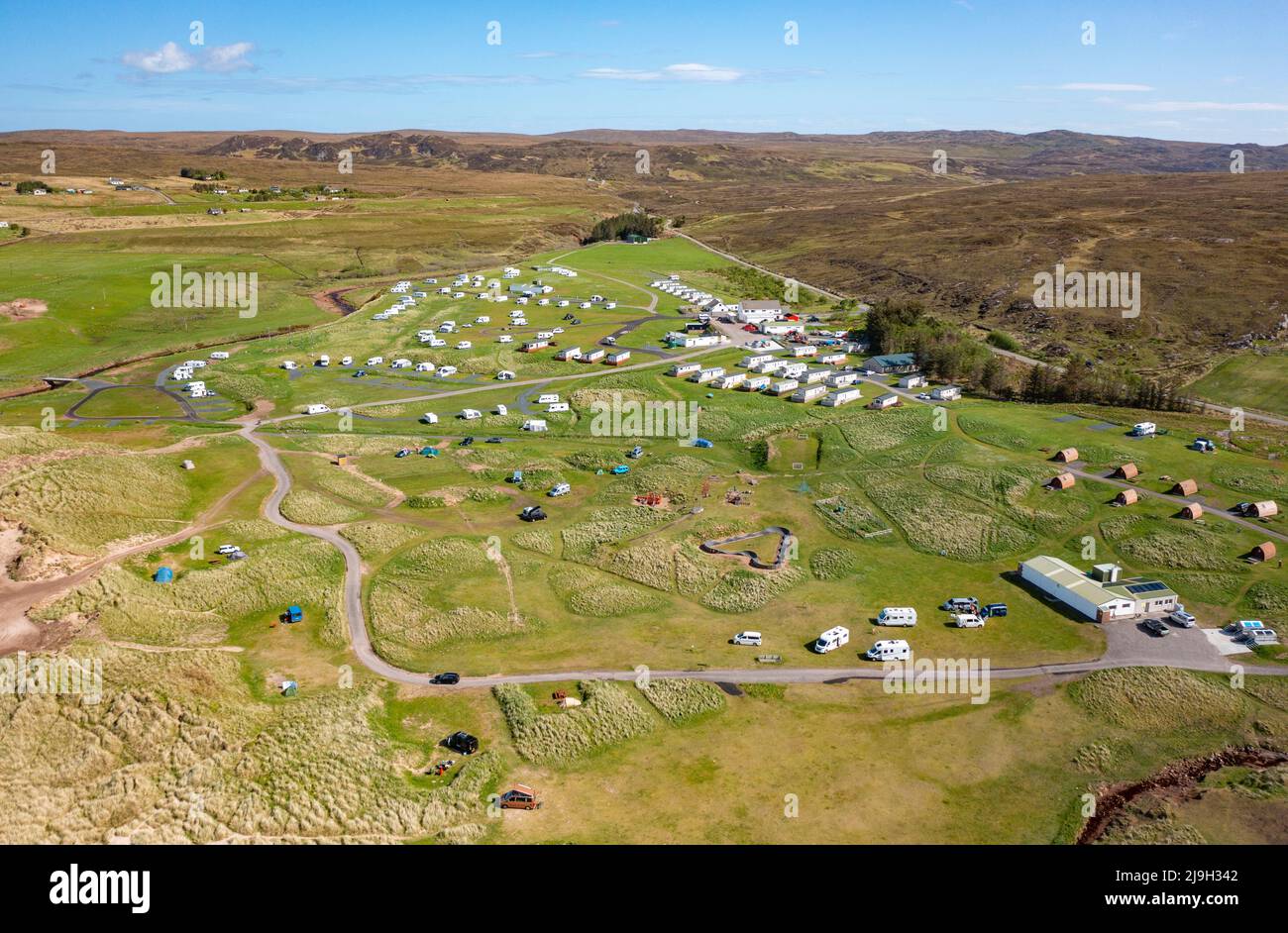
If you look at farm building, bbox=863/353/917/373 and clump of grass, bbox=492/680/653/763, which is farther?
farm building, bbox=863/353/917/373

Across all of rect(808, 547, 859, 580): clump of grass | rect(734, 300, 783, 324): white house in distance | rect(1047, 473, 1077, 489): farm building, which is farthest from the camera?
rect(734, 300, 783, 324): white house in distance

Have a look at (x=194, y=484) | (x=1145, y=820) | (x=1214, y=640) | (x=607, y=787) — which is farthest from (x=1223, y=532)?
(x=194, y=484)

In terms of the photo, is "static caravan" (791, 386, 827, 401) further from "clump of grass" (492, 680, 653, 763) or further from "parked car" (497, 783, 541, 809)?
"parked car" (497, 783, 541, 809)

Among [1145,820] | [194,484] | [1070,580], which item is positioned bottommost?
[1145,820]

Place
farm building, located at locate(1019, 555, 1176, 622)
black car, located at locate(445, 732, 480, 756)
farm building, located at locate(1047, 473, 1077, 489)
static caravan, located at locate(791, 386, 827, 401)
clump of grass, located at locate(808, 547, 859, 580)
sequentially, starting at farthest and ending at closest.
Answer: static caravan, located at locate(791, 386, 827, 401) → farm building, located at locate(1047, 473, 1077, 489) → clump of grass, located at locate(808, 547, 859, 580) → farm building, located at locate(1019, 555, 1176, 622) → black car, located at locate(445, 732, 480, 756)

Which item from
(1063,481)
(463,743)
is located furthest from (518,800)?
(1063,481)

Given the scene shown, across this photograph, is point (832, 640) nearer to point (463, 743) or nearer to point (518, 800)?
point (518, 800)

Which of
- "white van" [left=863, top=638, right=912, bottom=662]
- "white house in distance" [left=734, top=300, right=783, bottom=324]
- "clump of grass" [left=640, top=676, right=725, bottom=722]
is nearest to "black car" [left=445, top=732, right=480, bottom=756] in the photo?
"clump of grass" [left=640, top=676, right=725, bottom=722]

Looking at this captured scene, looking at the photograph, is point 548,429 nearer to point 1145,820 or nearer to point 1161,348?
point 1145,820

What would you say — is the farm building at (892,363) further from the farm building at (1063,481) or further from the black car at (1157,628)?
the black car at (1157,628)
